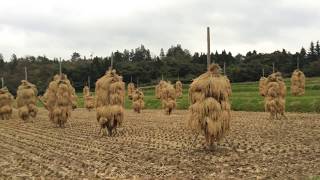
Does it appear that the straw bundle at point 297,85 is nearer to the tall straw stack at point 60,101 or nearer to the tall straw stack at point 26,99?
the tall straw stack at point 26,99

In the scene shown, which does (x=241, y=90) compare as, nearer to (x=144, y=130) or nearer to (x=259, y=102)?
(x=259, y=102)

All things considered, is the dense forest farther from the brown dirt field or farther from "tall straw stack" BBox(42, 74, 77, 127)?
Answer: the brown dirt field

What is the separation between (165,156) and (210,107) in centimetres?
261

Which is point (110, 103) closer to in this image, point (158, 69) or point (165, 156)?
point (165, 156)

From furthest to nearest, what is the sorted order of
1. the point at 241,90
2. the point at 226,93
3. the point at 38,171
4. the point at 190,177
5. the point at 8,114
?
the point at 241,90 < the point at 8,114 < the point at 226,93 < the point at 38,171 < the point at 190,177

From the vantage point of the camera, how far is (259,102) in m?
55.3

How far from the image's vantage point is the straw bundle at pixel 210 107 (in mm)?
20828

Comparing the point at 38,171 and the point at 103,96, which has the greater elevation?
the point at 103,96

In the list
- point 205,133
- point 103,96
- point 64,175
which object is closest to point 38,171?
point 64,175

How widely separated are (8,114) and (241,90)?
39.3 m

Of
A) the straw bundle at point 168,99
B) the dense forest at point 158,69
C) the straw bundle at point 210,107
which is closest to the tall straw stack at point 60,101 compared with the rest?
the straw bundle at point 168,99

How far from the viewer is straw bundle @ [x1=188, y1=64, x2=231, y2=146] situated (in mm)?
20828

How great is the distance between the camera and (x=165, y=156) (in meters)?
20.1

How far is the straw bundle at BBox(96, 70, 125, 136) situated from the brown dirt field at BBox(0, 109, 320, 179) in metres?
0.96
